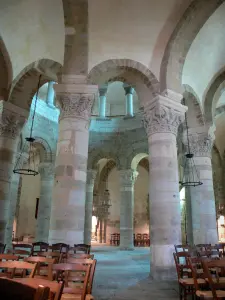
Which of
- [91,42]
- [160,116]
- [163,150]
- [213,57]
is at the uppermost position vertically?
[213,57]

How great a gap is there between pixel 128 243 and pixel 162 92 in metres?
9.44

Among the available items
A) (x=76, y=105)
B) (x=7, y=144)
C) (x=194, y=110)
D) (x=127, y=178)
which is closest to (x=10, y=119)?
(x=7, y=144)

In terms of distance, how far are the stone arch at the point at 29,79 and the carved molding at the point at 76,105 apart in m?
1.77

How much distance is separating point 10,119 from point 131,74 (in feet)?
13.5

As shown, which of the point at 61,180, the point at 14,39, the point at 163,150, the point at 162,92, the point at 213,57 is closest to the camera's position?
the point at 61,180

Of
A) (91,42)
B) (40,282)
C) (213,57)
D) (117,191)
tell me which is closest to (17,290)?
(40,282)

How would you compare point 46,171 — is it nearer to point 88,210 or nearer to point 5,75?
point 88,210

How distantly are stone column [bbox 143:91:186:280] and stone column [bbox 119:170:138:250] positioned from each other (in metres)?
7.42

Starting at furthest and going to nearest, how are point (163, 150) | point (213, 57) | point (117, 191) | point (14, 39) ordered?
point (117, 191)
point (213, 57)
point (14, 39)
point (163, 150)

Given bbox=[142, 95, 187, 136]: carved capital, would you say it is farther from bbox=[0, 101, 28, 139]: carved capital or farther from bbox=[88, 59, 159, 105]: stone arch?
bbox=[0, 101, 28, 139]: carved capital

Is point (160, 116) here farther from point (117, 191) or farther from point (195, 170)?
point (117, 191)

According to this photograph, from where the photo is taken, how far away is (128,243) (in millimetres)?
14336

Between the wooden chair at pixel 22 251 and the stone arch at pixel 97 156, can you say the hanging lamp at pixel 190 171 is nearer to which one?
the stone arch at pixel 97 156

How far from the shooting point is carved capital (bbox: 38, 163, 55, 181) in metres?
13.7
